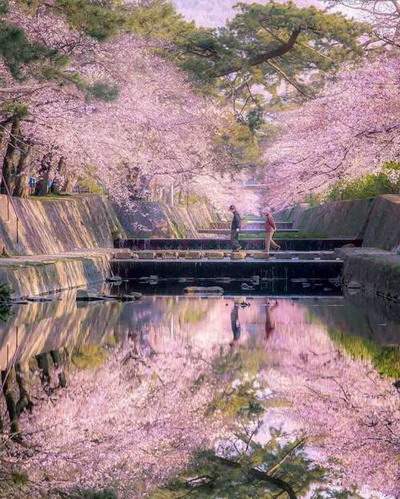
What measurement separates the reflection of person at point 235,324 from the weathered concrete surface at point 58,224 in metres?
7.95

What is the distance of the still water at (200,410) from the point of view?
6.16m

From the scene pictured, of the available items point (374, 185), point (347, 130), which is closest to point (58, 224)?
point (347, 130)

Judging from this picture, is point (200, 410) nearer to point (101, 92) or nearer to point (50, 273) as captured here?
point (101, 92)

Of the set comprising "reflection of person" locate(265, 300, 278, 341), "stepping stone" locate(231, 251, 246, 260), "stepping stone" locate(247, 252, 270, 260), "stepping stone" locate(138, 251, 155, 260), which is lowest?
"stepping stone" locate(138, 251, 155, 260)

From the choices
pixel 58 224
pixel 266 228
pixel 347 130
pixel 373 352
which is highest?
pixel 373 352

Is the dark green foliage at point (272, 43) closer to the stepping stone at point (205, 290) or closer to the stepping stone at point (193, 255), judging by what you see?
the stepping stone at point (193, 255)

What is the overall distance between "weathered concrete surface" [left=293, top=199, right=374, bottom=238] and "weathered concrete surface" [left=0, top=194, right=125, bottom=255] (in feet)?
31.4

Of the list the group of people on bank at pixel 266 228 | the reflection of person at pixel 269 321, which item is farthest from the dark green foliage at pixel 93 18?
the group of people on bank at pixel 266 228

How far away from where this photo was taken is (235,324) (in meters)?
18.0

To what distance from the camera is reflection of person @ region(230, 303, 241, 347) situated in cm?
1531

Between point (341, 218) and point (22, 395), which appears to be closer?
point (22, 395)

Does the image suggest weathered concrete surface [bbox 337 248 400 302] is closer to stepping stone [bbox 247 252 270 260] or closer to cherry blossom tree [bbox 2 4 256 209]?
stepping stone [bbox 247 252 270 260]

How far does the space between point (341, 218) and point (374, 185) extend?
462cm

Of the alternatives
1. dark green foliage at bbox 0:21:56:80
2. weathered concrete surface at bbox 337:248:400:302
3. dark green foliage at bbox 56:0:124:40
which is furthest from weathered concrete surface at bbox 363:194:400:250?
dark green foliage at bbox 0:21:56:80
